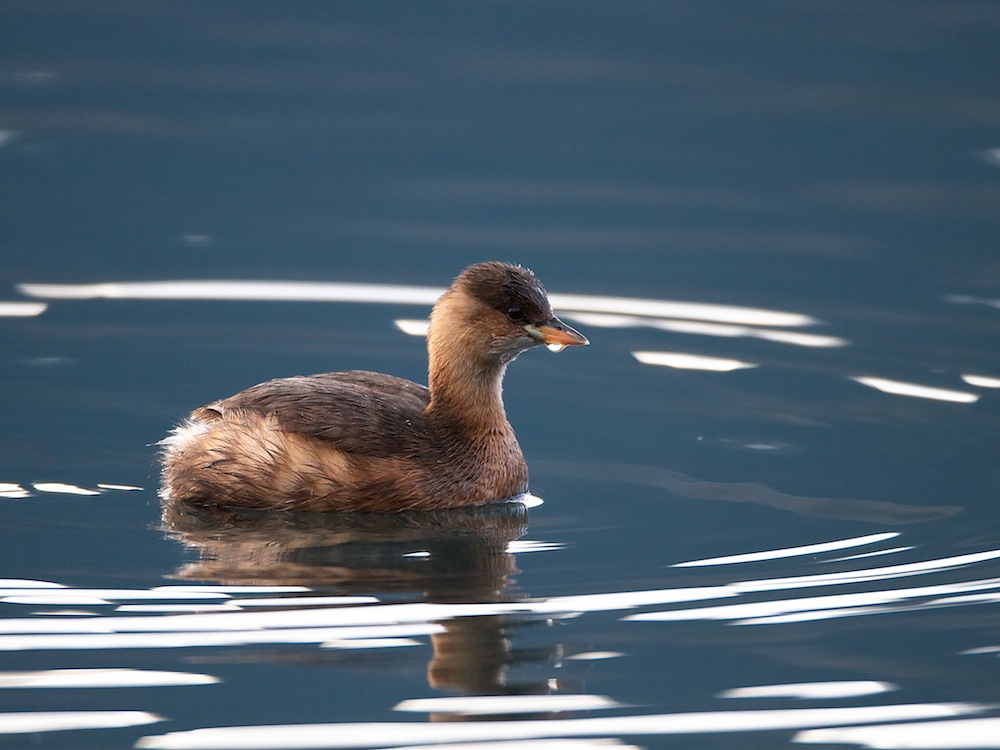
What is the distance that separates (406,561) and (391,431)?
3.20 ft

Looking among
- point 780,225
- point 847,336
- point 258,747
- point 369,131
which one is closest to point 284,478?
point 258,747

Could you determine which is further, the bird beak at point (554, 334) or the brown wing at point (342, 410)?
the bird beak at point (554, 334)

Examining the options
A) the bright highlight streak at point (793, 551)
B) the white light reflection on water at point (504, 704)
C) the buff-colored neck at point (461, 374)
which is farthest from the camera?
the buff-colored neck at point (461, 374)

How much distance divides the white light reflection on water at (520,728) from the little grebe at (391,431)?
2434 millimetres

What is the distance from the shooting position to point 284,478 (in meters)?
8.04

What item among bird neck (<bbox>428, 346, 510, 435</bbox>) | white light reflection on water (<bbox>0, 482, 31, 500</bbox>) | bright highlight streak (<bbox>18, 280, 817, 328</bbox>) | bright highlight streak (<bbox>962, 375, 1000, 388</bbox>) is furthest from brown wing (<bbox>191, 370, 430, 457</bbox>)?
bright highlight streak (<bbox>962, 375, 1000, 388</bbox>)

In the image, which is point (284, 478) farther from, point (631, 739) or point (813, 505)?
point (631, 739)

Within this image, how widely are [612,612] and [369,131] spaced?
7.75 m

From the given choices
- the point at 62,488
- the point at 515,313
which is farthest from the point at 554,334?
the point at 62,488

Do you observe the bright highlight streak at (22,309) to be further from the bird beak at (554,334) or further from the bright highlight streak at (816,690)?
the bright highlight streak at (816,690)

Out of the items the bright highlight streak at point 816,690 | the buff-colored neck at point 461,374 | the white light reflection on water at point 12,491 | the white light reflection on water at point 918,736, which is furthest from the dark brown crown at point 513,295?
the white light reflection on water at point 918,736

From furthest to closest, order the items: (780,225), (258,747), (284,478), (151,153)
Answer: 1. (151,153)
2. (780,225)
3. (284,478)
4. (258,747)

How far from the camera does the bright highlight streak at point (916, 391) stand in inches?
374

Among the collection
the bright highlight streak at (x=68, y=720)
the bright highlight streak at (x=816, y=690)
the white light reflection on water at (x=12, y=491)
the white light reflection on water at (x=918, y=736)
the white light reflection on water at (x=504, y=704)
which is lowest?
the white light reflection on water at (x=918, y=736)
